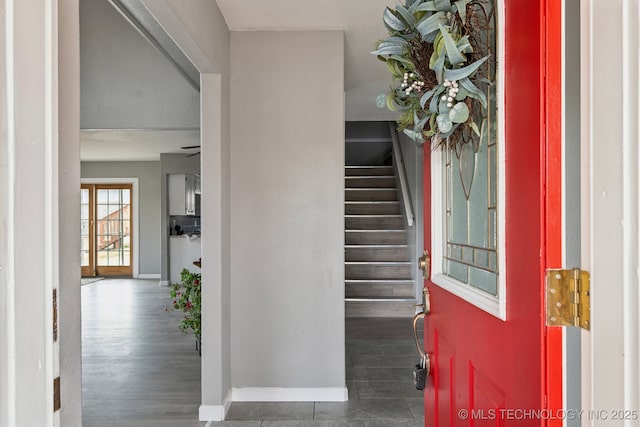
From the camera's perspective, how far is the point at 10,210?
2.03 ft

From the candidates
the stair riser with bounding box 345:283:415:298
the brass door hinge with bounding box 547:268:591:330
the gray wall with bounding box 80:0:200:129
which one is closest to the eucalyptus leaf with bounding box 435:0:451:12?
the brass door hinge with bounding box 547:268:591:330

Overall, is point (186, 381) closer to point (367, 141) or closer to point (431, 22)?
point (431, 22)

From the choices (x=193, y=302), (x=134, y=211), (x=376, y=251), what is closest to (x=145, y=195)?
(x=134, y=211)

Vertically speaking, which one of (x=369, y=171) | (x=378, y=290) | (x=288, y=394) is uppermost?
(x=369, y=171)

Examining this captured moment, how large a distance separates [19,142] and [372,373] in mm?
3335

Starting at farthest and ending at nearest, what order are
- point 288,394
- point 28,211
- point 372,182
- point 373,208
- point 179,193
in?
point 179,193, point 372,182, point 373,208, point 288,394, point 28,211

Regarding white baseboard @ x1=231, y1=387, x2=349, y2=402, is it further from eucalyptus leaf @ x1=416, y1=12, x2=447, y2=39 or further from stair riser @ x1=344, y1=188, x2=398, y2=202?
stair riser @ x1=344, y1=188, x2=398, y2=202

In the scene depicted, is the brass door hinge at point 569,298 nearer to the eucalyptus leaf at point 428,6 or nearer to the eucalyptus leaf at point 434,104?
the eucalyptus leaf at point 434,104

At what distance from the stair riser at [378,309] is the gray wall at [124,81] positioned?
2807 millimetres

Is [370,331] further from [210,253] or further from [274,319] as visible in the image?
[210,253]

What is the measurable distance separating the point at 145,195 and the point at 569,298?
9.57m

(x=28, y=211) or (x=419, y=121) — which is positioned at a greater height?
(x=419, y=121)

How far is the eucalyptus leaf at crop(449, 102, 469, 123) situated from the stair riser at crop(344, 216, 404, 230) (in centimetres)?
529

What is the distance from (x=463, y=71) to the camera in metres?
1.05
